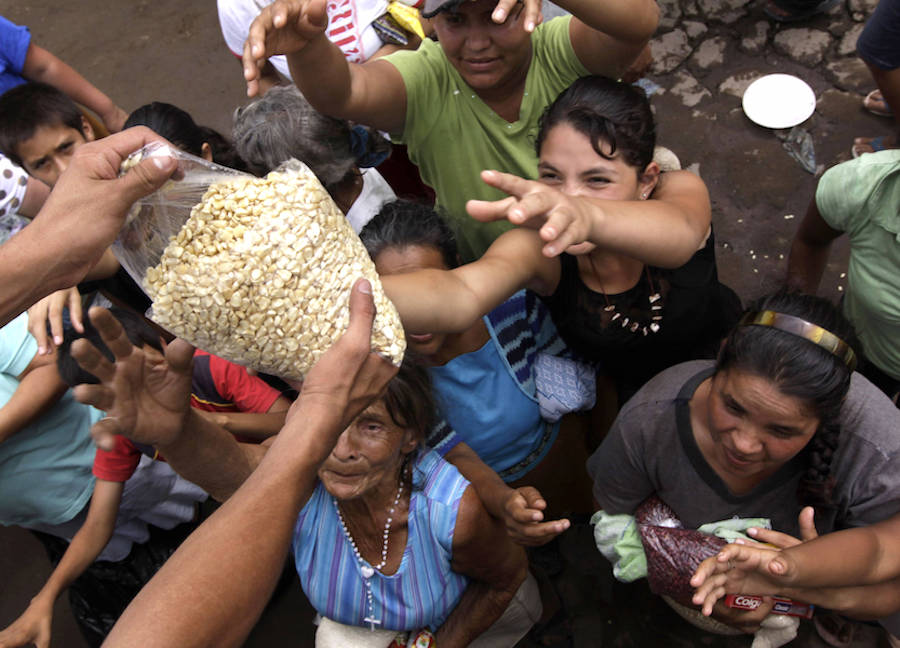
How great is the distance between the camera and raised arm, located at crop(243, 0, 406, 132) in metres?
1.30

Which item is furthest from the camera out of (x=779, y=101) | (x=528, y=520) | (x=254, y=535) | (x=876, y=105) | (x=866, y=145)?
(x=779, y=101)

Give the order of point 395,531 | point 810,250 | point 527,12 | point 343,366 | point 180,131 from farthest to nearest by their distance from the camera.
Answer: point 810,250, point 180,131, point 395,531, point 527,12, point 343,366

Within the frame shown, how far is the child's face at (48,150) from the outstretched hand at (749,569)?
2.28m

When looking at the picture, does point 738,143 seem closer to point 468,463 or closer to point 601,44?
point 601,44

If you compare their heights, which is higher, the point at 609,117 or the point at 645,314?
the point at 609,117

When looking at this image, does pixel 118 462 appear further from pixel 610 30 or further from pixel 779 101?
pixel 779 101

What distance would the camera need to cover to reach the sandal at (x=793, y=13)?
3309 millimetres

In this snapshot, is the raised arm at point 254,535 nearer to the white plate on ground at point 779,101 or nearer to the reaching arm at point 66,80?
the reaching arm at point 66,80

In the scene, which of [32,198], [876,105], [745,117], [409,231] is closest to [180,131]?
[32,198]

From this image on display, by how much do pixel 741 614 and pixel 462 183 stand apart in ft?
4.09

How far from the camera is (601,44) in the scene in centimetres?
157

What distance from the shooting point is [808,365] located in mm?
1307

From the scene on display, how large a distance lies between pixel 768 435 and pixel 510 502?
1.87 feet

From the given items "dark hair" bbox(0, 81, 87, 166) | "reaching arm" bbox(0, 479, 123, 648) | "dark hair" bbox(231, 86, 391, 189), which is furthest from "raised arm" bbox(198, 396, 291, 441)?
"dark hair" bbox(0, 81, 87, 166)
